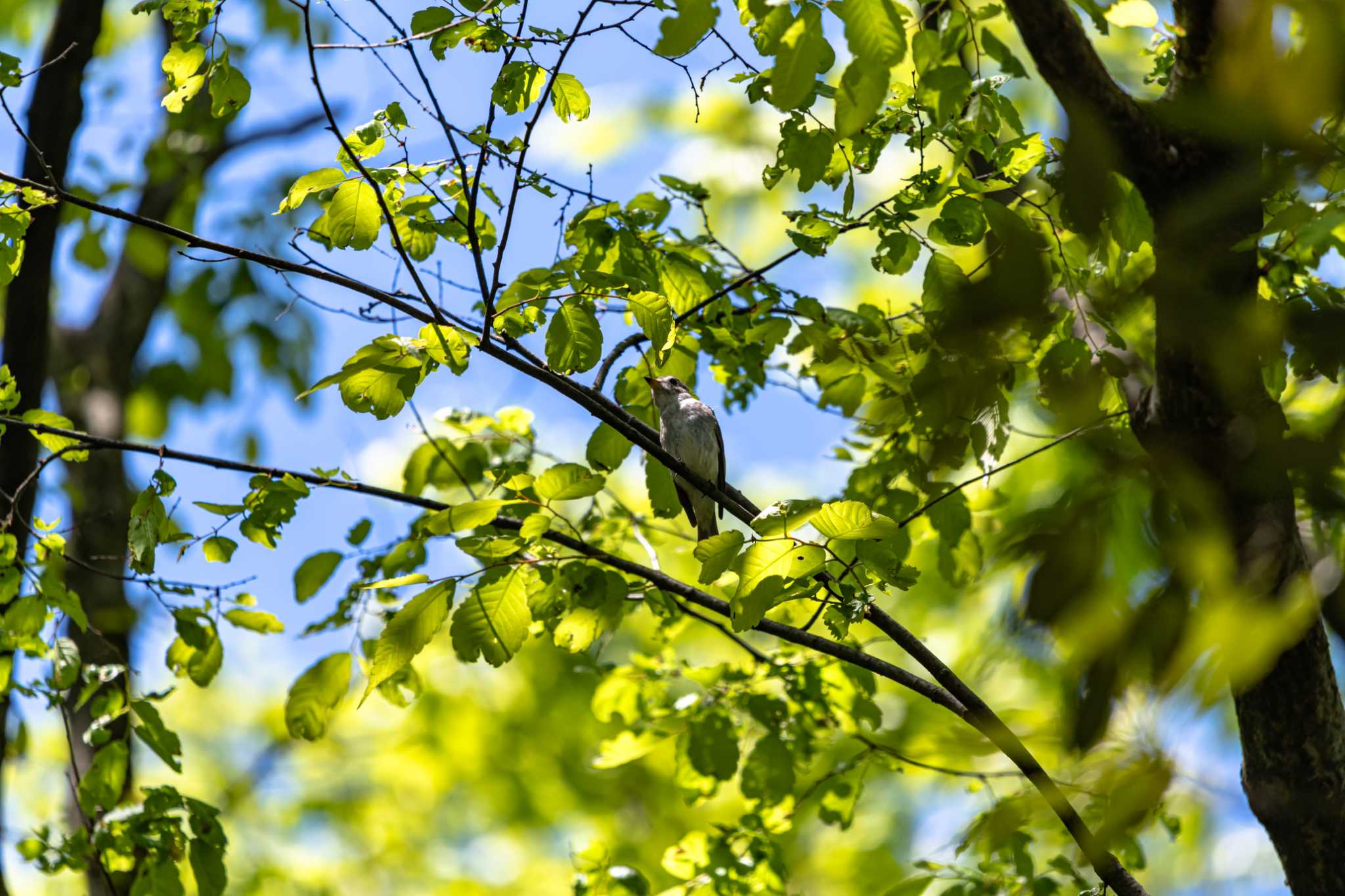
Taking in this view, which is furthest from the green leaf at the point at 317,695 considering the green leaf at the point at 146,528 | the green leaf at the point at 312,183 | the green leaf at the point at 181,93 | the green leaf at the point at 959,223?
the green leaf at the point at 959,223

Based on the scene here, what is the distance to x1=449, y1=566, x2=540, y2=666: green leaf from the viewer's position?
2.69 metres

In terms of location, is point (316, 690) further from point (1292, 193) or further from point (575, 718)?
point (575, 718)

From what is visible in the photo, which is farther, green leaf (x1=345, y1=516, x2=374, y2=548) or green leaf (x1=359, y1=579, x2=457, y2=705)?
green leaf (x1=345, y1=516, x2=374, y2=548)

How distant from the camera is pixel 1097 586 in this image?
93 cm

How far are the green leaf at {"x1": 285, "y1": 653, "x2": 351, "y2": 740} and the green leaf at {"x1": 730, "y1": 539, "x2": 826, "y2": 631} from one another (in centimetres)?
184

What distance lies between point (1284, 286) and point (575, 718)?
8195 millimetres

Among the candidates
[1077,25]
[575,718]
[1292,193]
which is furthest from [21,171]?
[575,718]

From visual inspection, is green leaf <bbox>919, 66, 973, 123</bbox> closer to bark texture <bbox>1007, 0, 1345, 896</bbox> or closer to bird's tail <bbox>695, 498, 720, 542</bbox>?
bark texture <bbox>1007, 0, 1345, 896</bbox>

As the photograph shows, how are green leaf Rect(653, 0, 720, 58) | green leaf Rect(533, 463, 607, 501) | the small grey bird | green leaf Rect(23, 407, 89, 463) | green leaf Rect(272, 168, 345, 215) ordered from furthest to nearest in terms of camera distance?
the small grey bird → green leaf Rect(23, 407, 89, 463) → green leaf Rect(272, 168, 345, 215) → green leaf Rect(533, 463, 607, 501) → green leaf Rect(653, 0, 720, 58)

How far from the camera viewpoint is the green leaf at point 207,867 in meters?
3.34

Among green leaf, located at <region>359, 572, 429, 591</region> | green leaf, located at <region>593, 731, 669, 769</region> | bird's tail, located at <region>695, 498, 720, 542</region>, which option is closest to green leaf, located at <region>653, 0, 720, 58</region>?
green leaf, located at <region>359, 572, 429, 591</region>

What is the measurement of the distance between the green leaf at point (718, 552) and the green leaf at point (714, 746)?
1.75 m

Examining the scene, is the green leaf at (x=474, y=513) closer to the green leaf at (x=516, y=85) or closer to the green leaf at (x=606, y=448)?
the green leaf at (x=606, y=448)

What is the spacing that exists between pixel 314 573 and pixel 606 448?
1033 mm
